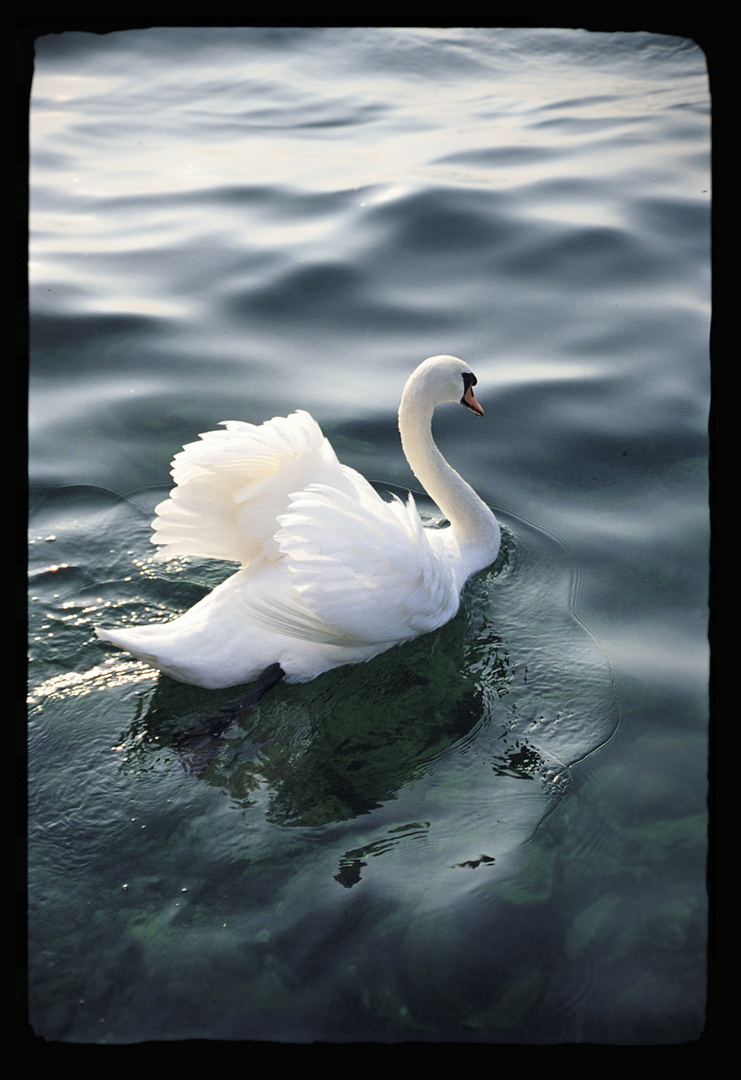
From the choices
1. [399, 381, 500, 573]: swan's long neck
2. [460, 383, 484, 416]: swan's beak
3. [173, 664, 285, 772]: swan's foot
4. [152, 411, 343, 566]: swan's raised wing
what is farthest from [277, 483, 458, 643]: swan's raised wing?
[460, 383, 484, 416]: swan's beak

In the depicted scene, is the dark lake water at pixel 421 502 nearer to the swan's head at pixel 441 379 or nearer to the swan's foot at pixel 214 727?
the swan's foot at pixel 214 727

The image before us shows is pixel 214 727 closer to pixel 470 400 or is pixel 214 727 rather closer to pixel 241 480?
pixel 241 480

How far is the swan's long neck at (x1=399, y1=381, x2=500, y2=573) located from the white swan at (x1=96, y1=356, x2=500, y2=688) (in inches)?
20.0

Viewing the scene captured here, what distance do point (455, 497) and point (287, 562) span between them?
1.51m

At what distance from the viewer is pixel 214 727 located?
4.40m

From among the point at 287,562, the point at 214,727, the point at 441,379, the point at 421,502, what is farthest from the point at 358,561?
the point at 421,502

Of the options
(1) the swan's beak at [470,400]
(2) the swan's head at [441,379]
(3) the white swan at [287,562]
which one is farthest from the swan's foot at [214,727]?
(1) the swan's beak at [470,400]

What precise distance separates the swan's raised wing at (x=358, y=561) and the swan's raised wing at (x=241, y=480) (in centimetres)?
12

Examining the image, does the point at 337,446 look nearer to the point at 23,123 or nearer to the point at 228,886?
the point at 228,886

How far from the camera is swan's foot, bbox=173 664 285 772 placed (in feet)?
13.9

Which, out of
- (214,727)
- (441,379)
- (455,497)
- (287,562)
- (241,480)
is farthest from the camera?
(455,497)

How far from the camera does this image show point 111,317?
793cm

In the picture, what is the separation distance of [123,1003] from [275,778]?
1151 mm

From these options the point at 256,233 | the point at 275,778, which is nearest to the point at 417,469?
the point at 275,778
